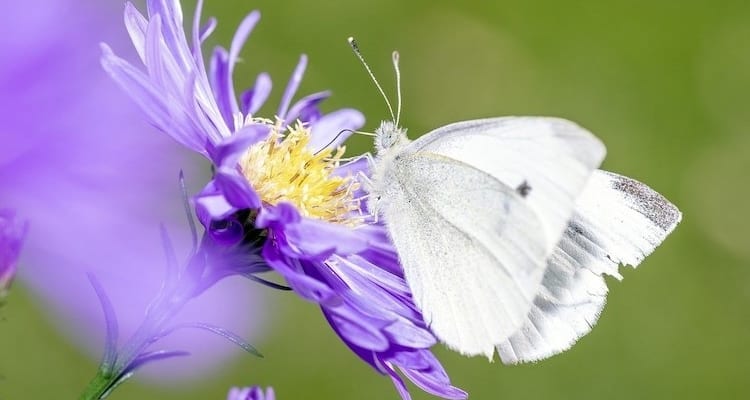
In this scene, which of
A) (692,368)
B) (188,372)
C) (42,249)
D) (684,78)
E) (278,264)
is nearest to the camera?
(42,249)

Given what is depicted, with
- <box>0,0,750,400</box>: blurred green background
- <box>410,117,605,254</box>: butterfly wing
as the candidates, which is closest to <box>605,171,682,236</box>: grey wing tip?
<box>410,117,605,254</box>: butterfly wing

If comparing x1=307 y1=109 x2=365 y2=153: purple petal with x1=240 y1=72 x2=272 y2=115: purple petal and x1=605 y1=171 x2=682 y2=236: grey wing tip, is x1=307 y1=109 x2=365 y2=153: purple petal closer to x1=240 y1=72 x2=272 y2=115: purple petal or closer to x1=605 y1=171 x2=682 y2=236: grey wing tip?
x1=240 y1=72 x2=272 y2=115: purple petal

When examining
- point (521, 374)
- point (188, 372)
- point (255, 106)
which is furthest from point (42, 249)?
point (521, 374)

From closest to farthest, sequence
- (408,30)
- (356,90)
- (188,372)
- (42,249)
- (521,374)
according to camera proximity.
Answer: (42,249), (188,372), (521,374), (356,90), (408,30)

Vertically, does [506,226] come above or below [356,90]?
above

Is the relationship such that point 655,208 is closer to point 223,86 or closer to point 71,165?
point 223,86

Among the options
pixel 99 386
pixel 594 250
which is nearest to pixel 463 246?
pixel 594 250

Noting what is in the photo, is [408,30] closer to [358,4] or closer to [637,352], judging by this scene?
[358,4]
